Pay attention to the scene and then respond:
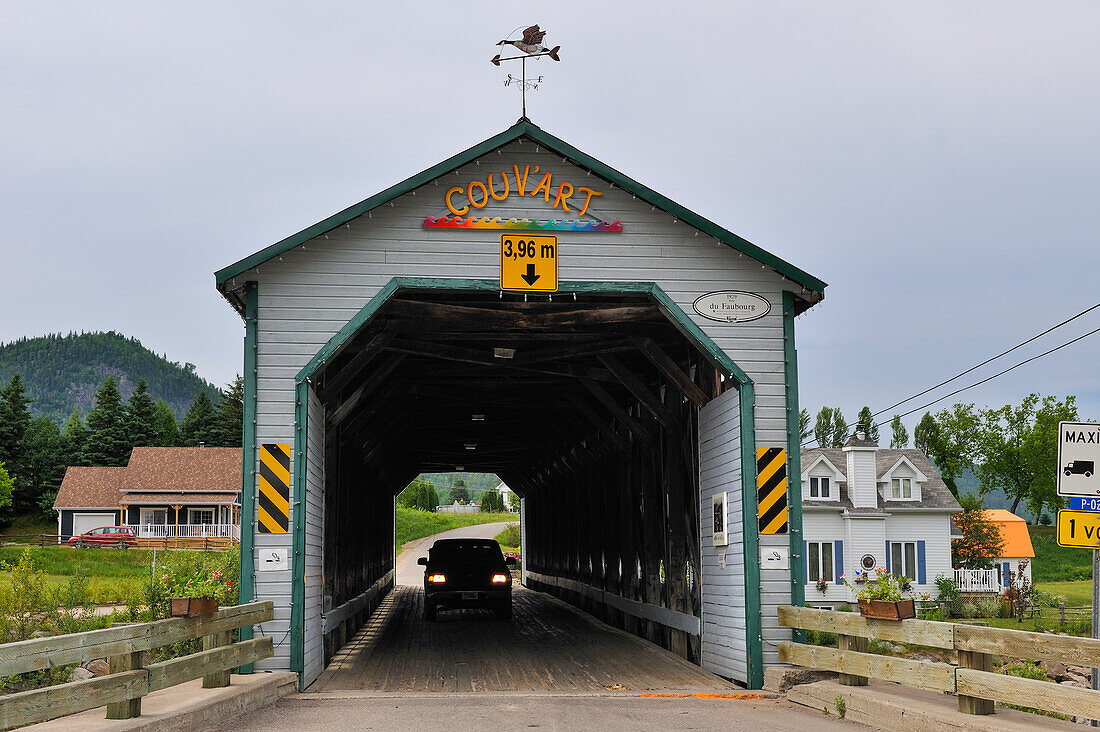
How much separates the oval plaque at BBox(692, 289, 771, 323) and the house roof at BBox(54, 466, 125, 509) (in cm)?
5533

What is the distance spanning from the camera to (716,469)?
39.0 ft

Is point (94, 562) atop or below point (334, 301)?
below

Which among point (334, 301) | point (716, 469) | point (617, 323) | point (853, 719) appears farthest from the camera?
point (617, 323)

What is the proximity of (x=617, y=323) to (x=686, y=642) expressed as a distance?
13.3 feet

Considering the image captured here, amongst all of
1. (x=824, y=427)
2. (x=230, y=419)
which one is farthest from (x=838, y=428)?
(x=230, y=419)

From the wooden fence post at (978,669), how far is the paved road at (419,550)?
3120 centimetres

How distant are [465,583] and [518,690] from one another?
9665 millimetres

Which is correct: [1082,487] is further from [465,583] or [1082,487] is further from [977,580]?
[977,580]

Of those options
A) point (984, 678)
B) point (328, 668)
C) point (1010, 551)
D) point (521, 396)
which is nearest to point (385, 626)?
point (521, 396)

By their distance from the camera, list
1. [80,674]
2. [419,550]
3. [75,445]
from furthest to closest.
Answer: [75,445], [419,550], [80,674]

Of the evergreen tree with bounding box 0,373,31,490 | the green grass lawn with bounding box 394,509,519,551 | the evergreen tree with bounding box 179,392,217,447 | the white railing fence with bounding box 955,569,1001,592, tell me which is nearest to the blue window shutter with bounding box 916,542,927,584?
the white railing fence with bounding box 955,569,1001,592

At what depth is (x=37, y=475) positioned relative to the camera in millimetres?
71938

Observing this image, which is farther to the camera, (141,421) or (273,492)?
(141,421)

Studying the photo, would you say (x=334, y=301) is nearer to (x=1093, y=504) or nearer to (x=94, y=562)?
(x=1093, y=504)
